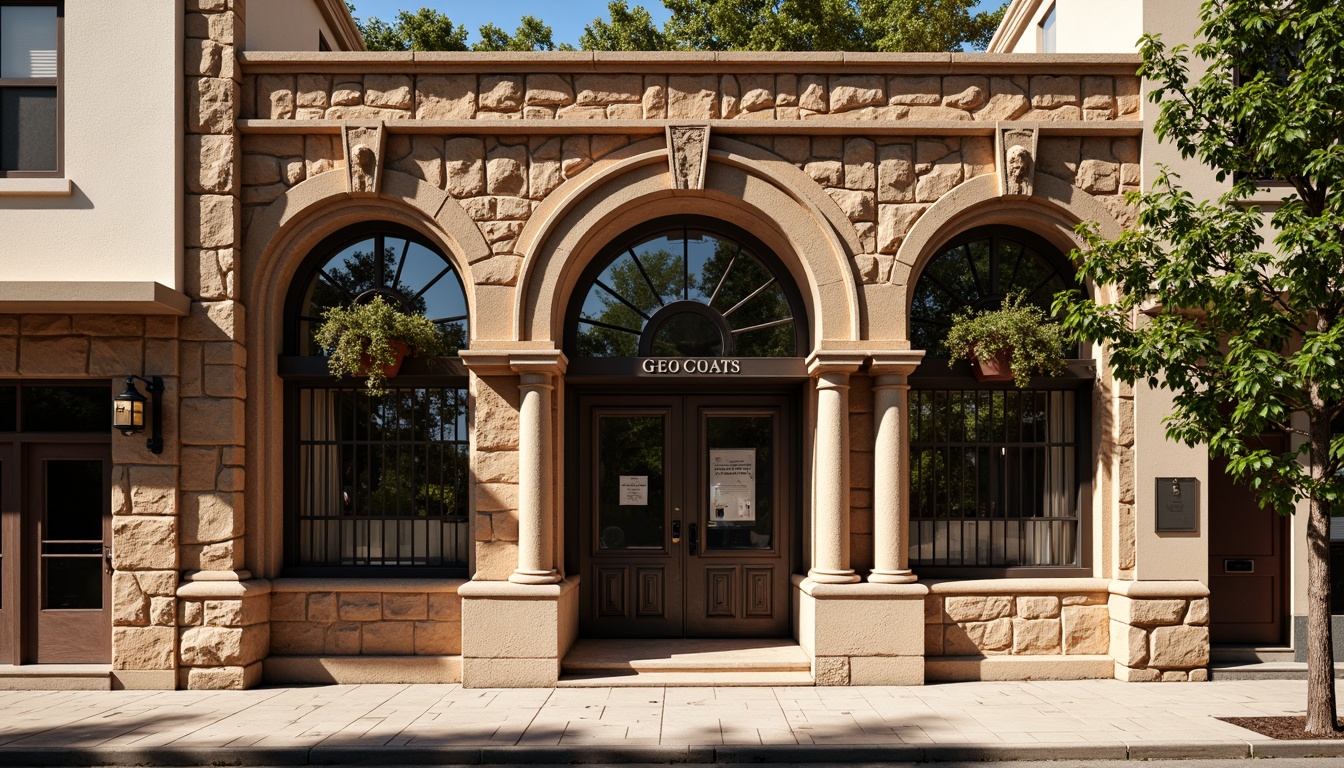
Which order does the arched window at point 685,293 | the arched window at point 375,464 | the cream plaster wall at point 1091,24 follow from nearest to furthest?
1. the cream plaster wall at point 1091,24
2. the arched window at point 375,464
3. the arched window at point 685,293

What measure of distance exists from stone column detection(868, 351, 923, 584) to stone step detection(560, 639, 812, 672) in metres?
1.18

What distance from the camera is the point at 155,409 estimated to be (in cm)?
793

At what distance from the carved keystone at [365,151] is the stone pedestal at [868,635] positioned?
5.67 meters

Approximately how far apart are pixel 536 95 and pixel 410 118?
4.01 feet

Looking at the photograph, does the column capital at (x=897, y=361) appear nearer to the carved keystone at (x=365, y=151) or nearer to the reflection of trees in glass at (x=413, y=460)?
the reflection of trees in glass at (x=413, y=460)

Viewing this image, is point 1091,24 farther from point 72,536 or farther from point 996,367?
point 72,536

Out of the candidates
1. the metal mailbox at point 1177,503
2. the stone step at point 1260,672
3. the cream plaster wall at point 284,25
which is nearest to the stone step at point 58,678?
the cream plaster wall at point 284,25

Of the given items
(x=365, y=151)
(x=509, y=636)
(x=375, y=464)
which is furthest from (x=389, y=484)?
(x=365, y=151)

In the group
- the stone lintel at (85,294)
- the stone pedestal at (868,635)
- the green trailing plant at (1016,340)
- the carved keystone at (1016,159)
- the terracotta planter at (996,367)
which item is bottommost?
the stone pedestal at (868,635)

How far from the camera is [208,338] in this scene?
8.05 m

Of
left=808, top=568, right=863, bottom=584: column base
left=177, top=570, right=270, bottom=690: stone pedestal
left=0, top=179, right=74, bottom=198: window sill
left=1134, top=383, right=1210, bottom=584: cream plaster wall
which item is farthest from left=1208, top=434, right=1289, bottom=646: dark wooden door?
left=0, top=179, right=74, bottom=198: window sill

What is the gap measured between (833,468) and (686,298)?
2292 mm

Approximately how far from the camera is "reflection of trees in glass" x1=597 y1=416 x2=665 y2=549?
9.20m

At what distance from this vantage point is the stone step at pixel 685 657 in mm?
8062
